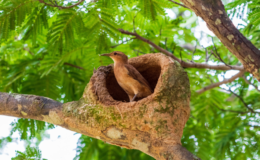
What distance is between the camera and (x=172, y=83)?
4004 mm

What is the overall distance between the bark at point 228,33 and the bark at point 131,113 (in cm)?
93

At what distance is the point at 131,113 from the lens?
3.81 metres

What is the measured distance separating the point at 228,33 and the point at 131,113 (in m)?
1.65

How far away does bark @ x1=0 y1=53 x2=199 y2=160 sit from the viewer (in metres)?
3.57

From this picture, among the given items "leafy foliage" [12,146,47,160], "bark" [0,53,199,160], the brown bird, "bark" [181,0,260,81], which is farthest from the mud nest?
"leafy foliage" [12,146,47,160]

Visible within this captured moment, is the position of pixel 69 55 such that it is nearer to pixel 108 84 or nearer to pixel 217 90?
pixel 108 84

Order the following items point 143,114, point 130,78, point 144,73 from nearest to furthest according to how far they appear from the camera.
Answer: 1. point 143,114
2. point 130,78
3. point 144,73

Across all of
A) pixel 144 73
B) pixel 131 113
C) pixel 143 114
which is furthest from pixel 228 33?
pixel 144 73

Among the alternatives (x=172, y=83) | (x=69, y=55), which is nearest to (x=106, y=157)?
(x=69, y=55)

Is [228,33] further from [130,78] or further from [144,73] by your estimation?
[144,73]

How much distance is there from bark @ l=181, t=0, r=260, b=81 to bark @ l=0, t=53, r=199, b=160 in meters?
0.93

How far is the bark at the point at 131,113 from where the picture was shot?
11.7 feet

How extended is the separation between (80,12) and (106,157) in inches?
174

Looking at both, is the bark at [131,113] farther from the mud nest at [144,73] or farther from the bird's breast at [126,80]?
the bird's breast at [126,80]
